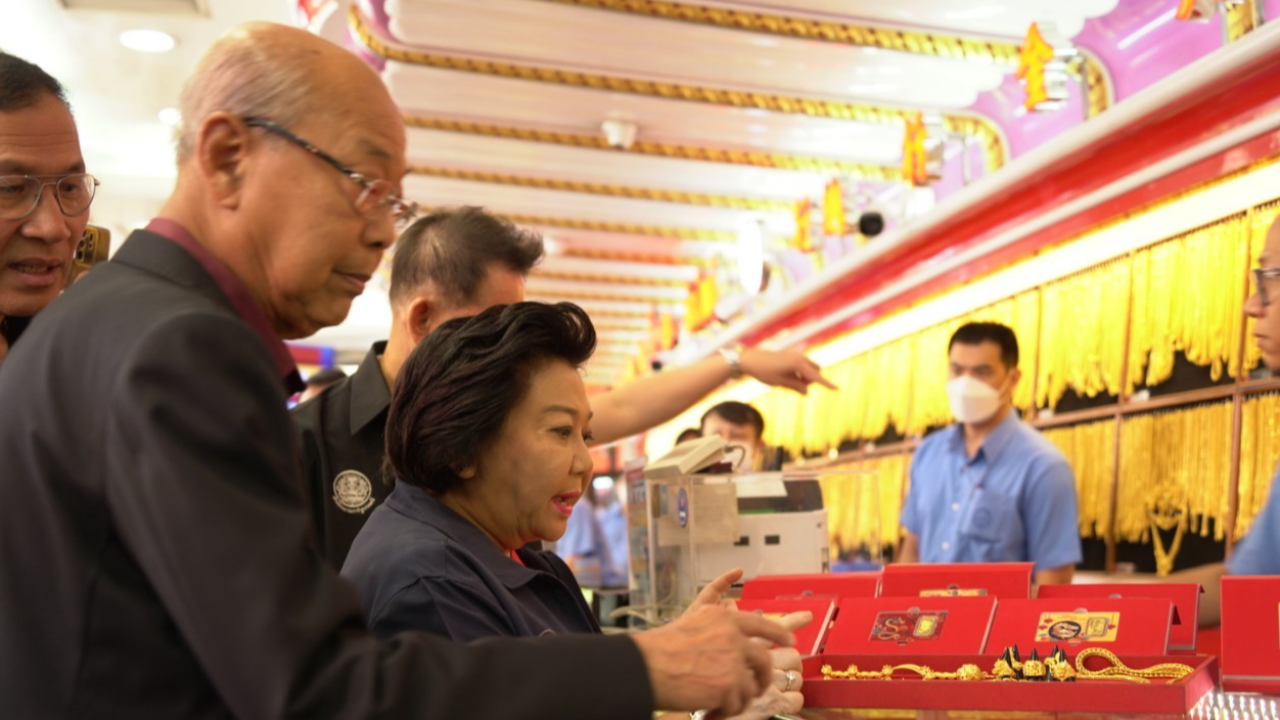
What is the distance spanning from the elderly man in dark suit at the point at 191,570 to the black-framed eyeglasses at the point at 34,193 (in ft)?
4.03

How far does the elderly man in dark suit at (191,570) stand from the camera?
109 centimetres

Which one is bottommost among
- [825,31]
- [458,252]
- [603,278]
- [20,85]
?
[458,252]

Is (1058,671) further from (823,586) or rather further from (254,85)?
(254,85)

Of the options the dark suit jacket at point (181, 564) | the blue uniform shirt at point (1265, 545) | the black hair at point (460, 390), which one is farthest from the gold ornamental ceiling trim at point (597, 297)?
the dark suit jacket at point (181, 564)

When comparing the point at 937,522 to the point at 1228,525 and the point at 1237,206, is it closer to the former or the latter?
the point at 1228,525

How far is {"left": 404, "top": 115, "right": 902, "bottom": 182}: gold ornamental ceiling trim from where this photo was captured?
606 centimetres

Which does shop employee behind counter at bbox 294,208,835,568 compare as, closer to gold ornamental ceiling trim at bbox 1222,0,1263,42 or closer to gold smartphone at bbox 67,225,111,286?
gold smartphone at bbox 67,225,111,286

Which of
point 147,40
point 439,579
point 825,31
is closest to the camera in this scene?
point 439,579

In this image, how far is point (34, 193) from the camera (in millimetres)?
2379

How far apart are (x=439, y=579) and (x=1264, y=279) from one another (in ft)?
→ 7.11

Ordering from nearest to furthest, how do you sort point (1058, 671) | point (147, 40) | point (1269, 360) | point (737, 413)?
point (1058, 671), point (1269, 360), point (737, 413), point (147, 40)

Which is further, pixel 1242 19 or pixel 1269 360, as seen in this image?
pixel 1242 19

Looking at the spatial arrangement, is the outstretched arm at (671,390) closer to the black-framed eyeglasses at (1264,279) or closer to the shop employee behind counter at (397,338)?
the shop employee behind counter at (397,338)

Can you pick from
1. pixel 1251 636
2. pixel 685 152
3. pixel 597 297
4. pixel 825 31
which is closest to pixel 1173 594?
pixel 1251 636
